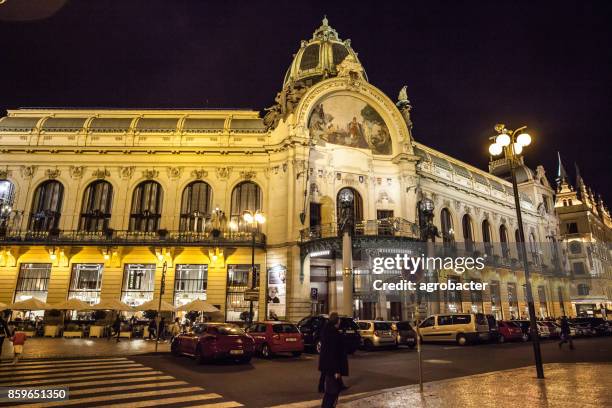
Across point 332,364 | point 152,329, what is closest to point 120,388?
point 332,364

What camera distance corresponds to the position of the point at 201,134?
34.2 meters

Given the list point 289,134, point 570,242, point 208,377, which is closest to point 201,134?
point 289,134

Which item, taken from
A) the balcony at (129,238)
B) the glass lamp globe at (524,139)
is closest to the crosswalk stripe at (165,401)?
the glass lamp globe at (524,139)

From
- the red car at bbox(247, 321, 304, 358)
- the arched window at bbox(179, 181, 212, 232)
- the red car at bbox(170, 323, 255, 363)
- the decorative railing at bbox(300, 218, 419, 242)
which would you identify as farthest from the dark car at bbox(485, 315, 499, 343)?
the arched window at bbox(179, 181, 212, 232)

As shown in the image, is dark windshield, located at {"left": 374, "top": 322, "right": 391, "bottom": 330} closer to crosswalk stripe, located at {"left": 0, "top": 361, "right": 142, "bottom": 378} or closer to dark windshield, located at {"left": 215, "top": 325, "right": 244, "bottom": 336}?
dark windshield, located at {"left": 215, "top": 325, "right": 244, "bottom": 336}

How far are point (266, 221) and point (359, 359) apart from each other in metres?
17.4

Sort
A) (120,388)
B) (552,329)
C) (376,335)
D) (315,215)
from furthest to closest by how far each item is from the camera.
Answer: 1. (315,215)
2. (552,329)
3. (376,335)
4. (120,388)

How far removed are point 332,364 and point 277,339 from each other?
10.3 meters

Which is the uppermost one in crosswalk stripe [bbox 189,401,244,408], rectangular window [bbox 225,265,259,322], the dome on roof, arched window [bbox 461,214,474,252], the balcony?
the dome on roof

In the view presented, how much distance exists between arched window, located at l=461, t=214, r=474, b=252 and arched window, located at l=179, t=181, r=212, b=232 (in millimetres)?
28549

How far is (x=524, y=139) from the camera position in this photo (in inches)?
512

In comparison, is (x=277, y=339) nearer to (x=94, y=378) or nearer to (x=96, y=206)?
(x=94, y=378)

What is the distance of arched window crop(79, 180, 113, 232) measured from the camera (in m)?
32.2

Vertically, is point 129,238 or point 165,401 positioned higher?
point 129,238
